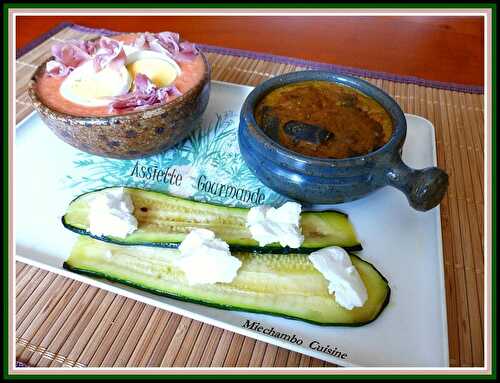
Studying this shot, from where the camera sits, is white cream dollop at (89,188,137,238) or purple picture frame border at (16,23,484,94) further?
purple picture frame border at (16,23,484,94)

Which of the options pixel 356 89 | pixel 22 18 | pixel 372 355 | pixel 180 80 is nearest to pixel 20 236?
pixel 180 80

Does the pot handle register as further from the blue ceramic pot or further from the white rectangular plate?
the white rectangular plate

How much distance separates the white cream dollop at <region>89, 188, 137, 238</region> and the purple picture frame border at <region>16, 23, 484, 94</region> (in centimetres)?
104

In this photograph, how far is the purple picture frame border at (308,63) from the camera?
1.63 meters

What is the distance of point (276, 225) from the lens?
938 mm

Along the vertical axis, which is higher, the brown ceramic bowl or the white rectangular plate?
the brown ceramic bowl

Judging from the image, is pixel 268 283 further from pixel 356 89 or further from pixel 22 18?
pixel 22 18

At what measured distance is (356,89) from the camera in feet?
3.77

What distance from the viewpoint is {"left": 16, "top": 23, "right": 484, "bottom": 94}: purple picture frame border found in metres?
1.63

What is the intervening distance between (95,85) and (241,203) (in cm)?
49


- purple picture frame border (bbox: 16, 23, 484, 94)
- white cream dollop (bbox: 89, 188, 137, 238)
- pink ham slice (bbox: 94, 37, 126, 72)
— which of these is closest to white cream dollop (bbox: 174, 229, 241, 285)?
white cream dollop (bbox: 89, 188, 137, 238)

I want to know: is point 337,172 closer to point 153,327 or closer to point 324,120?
point 324,120

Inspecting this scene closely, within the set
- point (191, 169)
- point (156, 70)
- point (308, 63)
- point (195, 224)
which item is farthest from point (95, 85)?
point (308, 63)

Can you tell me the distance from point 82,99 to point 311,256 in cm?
70
